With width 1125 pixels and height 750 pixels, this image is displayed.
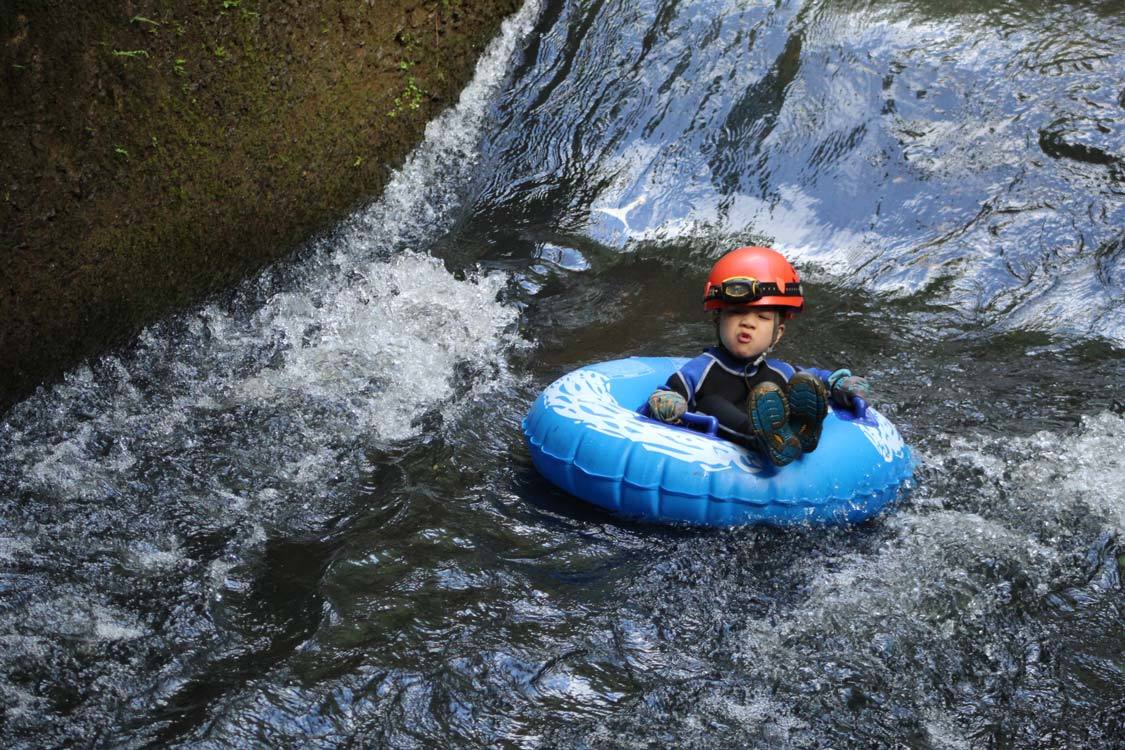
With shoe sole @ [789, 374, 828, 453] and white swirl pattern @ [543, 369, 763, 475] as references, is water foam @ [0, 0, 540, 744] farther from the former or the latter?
shoe sole @ [789, 374, 828, 453]

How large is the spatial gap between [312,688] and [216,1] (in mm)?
4360

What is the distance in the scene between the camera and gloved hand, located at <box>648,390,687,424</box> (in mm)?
4465

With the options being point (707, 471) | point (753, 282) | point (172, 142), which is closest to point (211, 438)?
point (172, 142)

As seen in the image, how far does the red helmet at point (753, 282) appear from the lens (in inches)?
174

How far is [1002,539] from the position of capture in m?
4.14

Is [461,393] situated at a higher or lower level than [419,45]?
lower

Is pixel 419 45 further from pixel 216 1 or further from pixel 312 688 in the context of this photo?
pixel 312 688

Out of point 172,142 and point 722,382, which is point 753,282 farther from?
point 172,142

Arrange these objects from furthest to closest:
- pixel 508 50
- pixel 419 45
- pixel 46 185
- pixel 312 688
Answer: pixel 508 50 → pixel 419 45 → pixel 46 185 → pixel 312 688

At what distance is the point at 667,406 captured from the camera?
14.6 ft

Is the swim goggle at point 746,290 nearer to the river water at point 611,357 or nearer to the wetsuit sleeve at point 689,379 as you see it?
the wetsuit sleeve at point 689,379

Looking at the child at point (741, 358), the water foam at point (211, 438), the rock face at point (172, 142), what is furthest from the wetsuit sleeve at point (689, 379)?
the rock face at point (172, 142)

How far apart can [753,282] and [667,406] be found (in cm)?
63

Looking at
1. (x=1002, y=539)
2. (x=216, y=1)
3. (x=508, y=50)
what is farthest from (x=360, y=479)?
(x=508, y=50)
